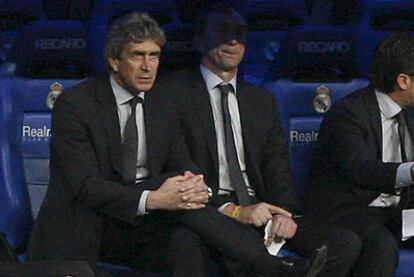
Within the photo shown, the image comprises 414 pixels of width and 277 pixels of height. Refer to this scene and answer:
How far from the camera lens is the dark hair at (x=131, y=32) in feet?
17.0

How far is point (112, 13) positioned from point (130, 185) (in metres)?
1.34

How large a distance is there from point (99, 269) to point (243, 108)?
96 centimetres

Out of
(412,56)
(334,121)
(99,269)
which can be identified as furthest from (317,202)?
(99,269)

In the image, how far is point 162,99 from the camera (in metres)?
5.34

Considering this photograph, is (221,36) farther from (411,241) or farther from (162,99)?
(411,241)

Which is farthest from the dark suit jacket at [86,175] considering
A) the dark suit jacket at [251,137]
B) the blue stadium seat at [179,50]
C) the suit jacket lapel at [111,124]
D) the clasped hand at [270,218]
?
the blue stadium seat at [179,50]

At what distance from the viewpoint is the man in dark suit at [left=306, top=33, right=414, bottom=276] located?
5.36 m

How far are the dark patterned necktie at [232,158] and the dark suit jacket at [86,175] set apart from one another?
0.32m

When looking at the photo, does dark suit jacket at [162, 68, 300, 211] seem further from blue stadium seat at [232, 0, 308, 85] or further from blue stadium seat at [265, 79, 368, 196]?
blue stadium seat at [232, 0, 308, 85]

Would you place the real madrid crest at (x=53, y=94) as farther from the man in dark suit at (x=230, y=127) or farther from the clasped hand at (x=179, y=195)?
the clasped hand at (x=179, y=195)

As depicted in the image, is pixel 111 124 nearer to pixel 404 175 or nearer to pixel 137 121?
pixel 137 121

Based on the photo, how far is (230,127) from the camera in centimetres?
550

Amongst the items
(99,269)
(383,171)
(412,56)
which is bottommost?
(99,269)

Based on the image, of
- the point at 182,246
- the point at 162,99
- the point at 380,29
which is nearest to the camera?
the point at 182,246
